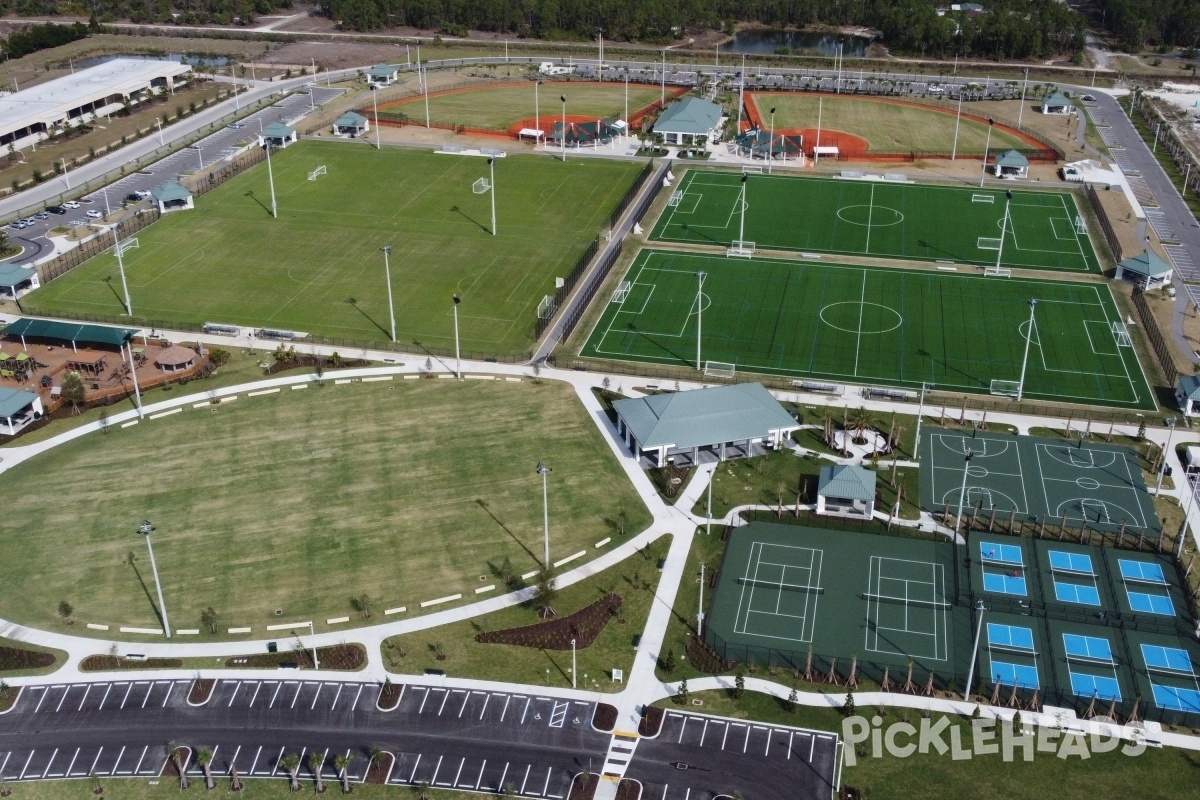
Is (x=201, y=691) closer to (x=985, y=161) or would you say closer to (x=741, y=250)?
(x=741, y=250)

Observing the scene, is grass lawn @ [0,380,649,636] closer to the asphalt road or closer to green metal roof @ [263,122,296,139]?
the asphalt road

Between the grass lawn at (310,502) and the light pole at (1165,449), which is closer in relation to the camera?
the grass lawn at (310,502)

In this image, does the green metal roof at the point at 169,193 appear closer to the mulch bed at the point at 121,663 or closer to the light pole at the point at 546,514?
the light pole at the point at 546,514

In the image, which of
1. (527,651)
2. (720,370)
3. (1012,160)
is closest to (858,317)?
(720,370)

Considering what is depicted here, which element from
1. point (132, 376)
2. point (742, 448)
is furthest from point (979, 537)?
point (132, 376)

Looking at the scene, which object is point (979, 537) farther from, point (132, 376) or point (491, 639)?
point (132, 376)

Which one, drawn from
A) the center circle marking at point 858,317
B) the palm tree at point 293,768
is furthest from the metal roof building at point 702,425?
the palm tree at point 293,768
